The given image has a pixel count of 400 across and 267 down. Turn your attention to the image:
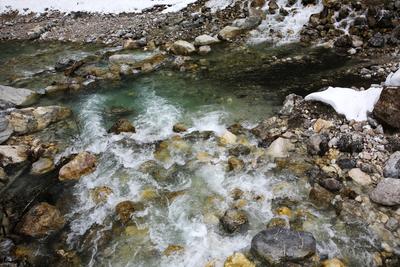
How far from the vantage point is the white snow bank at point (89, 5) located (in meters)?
16.7

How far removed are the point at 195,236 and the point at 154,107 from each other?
4.25 metres

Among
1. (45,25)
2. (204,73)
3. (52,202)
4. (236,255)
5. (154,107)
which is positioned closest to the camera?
(236,255)

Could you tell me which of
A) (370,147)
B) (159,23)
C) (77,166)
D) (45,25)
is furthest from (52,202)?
(45,25)

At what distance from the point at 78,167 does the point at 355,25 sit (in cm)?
918

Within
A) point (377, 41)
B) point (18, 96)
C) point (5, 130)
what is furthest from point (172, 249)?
point (377, 41)

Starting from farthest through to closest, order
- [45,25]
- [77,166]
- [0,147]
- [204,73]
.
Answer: [45,25] < [204,73] < [0,147] < [77,166]

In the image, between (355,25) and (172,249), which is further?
(355,25)

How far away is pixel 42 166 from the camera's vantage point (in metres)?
6.58

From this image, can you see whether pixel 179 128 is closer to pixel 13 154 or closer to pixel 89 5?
pixel 13 154

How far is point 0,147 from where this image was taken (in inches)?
276

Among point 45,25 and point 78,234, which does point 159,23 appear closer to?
point 45,25

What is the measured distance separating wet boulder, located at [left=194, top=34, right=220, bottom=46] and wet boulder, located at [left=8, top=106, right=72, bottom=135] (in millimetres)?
5210

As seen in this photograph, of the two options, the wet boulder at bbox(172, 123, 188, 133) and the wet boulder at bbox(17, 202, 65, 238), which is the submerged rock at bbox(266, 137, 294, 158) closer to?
the wet boulder at bbox(172, 123, 188, 133)

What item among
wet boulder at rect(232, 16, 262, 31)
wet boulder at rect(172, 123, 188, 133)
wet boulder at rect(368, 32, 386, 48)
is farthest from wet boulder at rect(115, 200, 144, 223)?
wet boulder at rect(232, 16, 262, 31)
